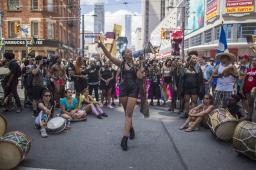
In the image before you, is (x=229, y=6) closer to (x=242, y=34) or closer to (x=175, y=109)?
(x=242, y=34)

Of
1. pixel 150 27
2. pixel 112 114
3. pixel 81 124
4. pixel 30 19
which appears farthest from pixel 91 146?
pixel 150 27

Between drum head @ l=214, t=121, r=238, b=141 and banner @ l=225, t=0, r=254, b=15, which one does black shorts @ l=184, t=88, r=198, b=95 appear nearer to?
drum head @ l=214, t=121, r=238, b=141

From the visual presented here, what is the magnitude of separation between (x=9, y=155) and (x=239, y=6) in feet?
107

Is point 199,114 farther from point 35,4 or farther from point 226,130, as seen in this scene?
point 35,4

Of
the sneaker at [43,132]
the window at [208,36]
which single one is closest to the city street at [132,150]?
the sneaker at [43,132]

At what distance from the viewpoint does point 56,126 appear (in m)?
7.45

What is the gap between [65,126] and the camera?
25.5 feet

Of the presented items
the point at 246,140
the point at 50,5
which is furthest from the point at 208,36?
the point at 246,140

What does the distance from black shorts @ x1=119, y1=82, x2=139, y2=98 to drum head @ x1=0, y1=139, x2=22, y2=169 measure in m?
2.23

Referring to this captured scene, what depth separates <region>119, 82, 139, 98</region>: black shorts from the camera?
6.31 m

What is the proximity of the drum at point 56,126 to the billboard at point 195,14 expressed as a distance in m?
37.2

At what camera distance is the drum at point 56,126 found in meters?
7.42

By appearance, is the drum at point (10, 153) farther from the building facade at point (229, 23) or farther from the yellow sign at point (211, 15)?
the yellow sign at point (211, 15)

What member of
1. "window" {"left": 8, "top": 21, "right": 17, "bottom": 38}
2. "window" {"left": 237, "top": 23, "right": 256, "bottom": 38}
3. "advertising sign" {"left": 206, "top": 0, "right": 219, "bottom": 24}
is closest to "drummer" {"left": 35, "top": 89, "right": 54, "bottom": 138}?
"window" {"left": 237, "top": 23, "right": 256, "bottom": 38}
